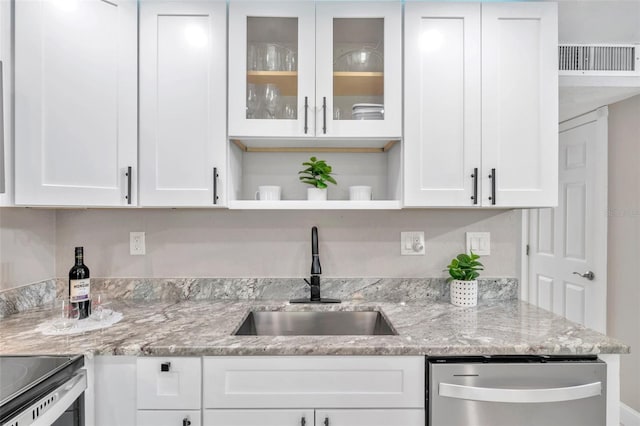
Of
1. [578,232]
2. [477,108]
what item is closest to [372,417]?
[477,108]

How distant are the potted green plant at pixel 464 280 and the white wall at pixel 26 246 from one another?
2.01 meters

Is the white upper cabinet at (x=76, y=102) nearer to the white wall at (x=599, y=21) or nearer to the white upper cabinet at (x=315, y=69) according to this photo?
the white upper cabinet at (x=315, y=69)

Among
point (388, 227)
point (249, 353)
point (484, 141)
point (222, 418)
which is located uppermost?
point (484, 141)

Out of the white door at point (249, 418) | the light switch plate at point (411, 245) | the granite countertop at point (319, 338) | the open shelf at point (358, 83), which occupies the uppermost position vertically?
the open shelf at point (358, 83)

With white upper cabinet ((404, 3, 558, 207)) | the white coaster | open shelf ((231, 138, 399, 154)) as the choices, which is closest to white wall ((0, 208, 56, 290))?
the white coaster

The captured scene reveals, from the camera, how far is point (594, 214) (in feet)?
7.87

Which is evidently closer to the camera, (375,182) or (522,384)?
(522,384)

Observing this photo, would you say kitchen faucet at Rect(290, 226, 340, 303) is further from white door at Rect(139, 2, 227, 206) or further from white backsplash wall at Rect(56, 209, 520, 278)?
white door at Rect(139, 2, 227, 206)

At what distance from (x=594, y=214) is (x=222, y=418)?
263 cm

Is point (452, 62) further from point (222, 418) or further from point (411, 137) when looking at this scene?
point (222, 418)

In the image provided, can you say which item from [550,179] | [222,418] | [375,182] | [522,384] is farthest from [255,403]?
[550,179]

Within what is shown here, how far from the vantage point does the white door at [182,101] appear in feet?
4.94

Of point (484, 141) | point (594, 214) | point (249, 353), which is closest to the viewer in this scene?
point (249, 353)

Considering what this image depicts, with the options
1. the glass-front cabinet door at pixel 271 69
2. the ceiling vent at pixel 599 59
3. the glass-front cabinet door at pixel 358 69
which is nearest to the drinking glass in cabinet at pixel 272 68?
the glass-front cabinet door at pixel 271 69
